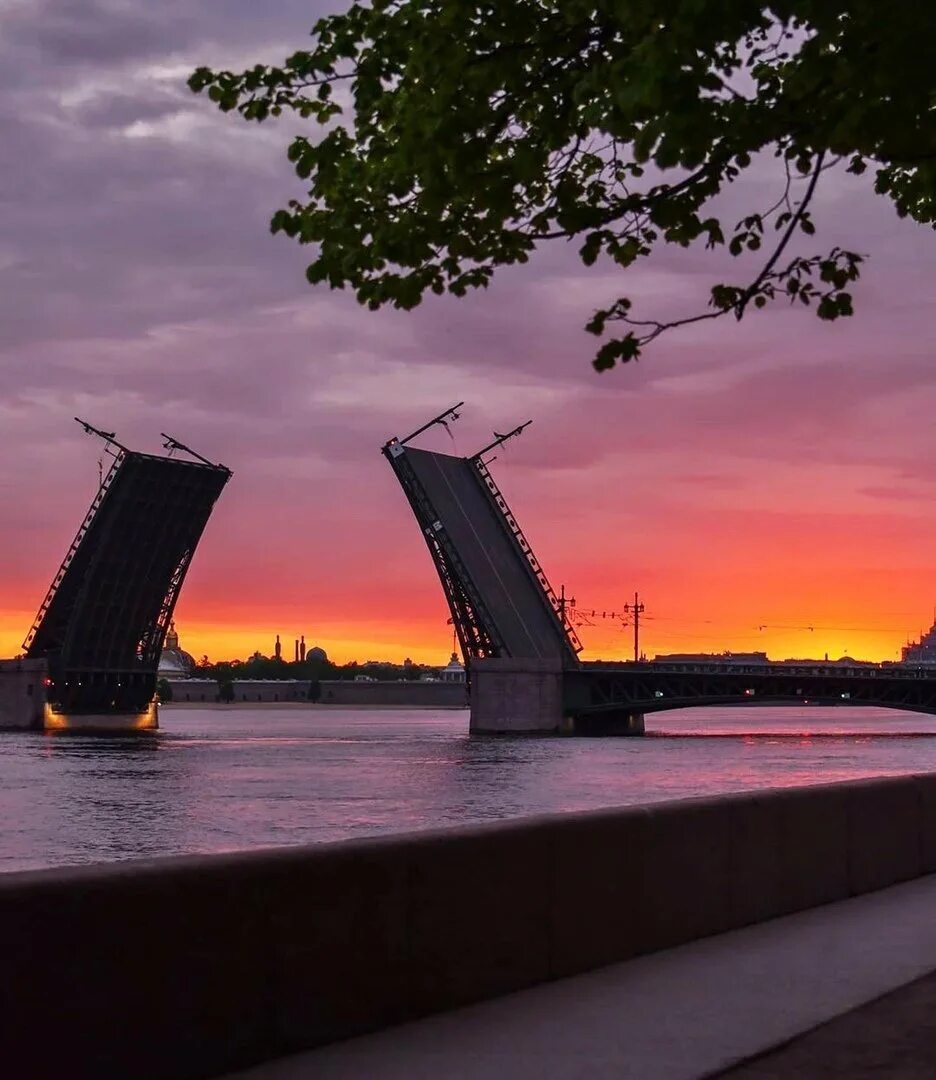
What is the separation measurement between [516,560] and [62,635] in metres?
26.3

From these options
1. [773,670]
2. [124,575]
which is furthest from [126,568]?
[773,670]

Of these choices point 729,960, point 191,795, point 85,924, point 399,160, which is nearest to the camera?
point 85,924

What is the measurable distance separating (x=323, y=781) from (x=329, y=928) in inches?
2212

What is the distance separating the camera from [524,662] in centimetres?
9475

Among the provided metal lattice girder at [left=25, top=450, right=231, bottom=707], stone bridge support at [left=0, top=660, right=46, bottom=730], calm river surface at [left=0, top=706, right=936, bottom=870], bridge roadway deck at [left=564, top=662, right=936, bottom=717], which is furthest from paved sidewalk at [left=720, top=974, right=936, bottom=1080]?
bridge roadway deck at [left=564, top=662, right=936, bottom=717]

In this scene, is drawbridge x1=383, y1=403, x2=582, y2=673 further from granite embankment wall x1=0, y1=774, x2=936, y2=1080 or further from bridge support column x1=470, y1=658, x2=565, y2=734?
granite embankment wall x1=0, y1=774, x2=936, y2=1080

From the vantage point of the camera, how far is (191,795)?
5503 cm

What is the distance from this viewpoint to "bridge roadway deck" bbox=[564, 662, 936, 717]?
104 m

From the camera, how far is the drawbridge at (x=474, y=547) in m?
78.6

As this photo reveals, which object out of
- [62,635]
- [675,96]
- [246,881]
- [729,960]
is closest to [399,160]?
[675,96]

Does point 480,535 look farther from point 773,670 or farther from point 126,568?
point 773,670

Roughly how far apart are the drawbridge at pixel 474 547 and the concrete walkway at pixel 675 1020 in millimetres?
68336

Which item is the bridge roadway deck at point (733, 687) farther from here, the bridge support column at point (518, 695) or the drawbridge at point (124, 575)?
the drawbridge at point (124, 575)

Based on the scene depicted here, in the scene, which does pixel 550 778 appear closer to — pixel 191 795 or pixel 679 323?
pixel 191 795
